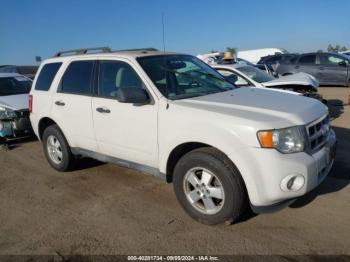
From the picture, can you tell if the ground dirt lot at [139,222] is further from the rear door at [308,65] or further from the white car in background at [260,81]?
the rear door at [308,65]

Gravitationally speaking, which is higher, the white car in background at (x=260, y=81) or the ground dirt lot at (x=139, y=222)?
the white car in background at (x=260, y=81)

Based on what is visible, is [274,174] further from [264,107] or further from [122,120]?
[122,120]

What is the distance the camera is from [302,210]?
4.14 metres

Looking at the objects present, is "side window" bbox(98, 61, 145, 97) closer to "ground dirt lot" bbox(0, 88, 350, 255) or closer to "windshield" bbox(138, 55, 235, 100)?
"windshield" bbox(138, 55, 235, 100)

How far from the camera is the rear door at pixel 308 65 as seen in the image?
17200 mm

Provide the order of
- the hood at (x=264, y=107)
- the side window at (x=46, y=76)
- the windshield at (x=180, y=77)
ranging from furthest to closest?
the side window at (x=46, y=76)
the windshield at (x=180, y=77)
the hood at (x=264, y=107)

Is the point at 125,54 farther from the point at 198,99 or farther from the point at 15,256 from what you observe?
the point at 15,256

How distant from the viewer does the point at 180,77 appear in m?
4.66

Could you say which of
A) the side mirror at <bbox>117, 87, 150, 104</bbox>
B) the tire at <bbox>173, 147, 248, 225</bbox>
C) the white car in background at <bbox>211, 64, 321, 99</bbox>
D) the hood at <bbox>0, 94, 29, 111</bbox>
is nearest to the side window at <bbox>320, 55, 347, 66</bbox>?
the white car in background at <bbox>211, 64, 321, 99</bbox>

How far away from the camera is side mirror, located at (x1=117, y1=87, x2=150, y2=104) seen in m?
4.13

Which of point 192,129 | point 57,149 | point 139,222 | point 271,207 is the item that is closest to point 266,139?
point 271,207

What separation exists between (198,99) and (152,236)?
162 centimetres

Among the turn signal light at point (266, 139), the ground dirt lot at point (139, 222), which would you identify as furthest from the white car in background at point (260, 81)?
the turn signal light at point (266, 139)

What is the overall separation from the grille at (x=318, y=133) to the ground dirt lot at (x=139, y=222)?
0.83m
